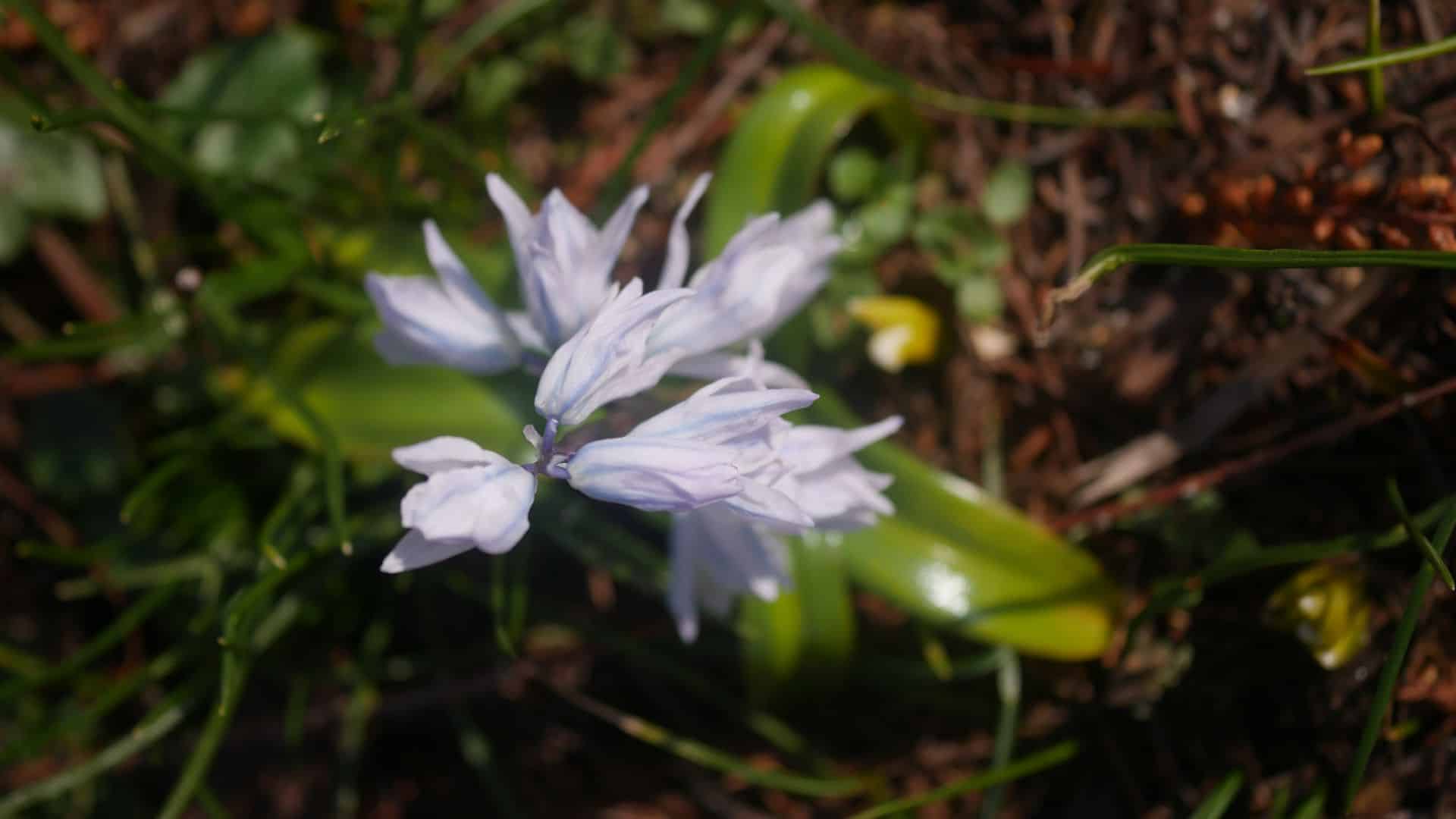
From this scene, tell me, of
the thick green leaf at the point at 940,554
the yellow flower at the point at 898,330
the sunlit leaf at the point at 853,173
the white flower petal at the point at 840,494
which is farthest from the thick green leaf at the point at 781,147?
the white flower petal at the point at 840,494

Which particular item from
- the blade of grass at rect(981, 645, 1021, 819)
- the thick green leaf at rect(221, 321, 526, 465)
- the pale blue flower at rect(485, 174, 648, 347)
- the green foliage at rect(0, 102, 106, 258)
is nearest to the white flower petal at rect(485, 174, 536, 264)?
the pale blue flower at rect(485, 174, 648, 347)

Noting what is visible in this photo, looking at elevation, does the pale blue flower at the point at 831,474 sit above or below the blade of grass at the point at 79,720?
above

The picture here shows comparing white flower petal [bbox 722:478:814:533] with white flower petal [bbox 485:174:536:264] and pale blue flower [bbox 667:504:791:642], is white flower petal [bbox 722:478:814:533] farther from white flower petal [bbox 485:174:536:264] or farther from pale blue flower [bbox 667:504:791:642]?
white flower petal [bbox 485:174:536:264]

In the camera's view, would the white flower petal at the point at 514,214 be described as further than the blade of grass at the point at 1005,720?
No

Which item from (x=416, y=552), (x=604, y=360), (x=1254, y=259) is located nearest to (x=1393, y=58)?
(x=1254, y=259)

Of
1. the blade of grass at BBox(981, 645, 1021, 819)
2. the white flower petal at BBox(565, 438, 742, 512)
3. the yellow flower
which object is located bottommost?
the blade of grass at BBox(981, 645, 1021, 819)

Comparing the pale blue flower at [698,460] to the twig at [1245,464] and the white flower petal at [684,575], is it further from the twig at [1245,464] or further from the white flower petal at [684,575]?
the twig at [1245,464]

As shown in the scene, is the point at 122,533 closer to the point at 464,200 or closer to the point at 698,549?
the point at 464,200
